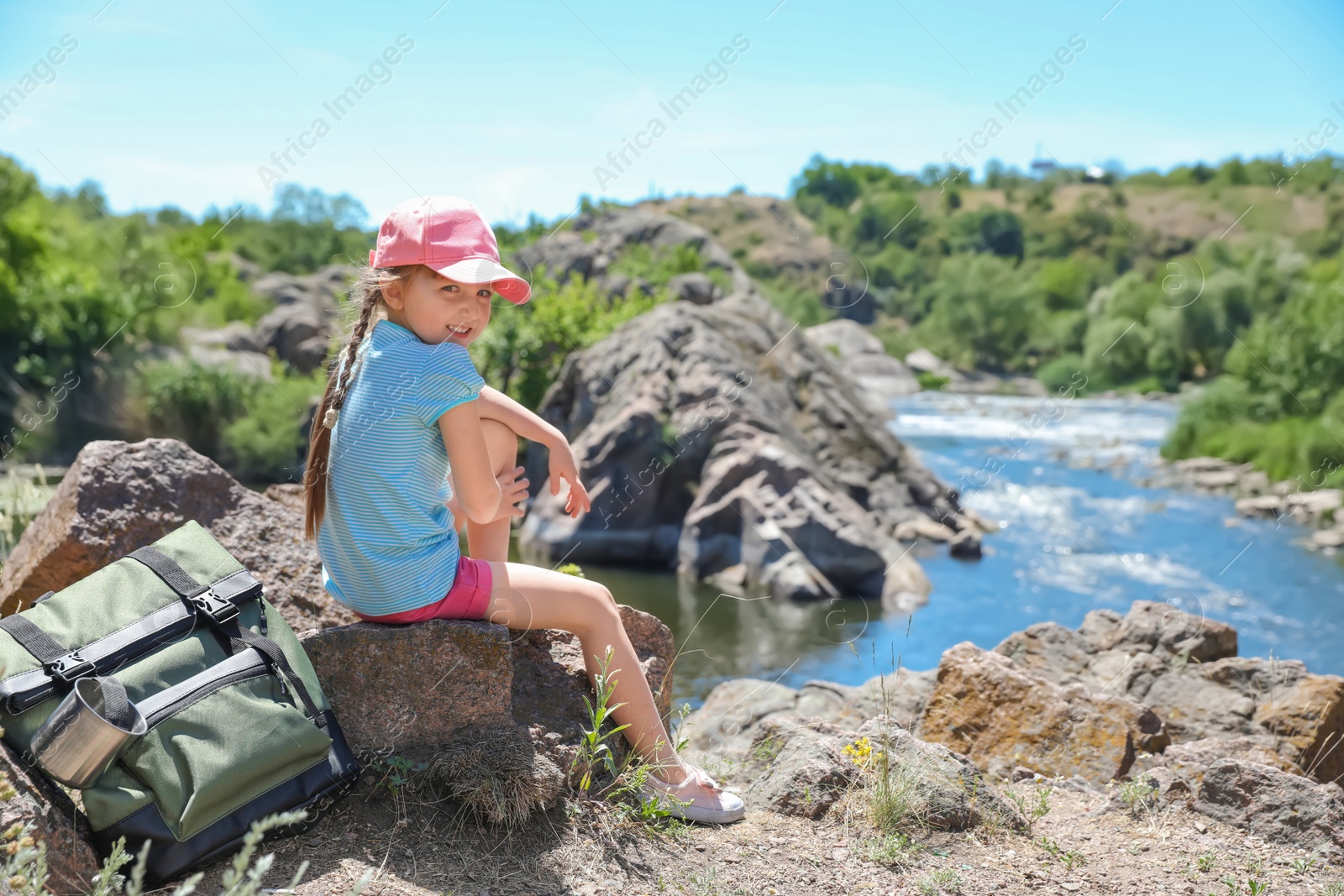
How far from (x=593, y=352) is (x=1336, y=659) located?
12.3 meters

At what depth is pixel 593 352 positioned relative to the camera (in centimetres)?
1930

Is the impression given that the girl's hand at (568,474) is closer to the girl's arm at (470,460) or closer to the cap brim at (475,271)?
the girl's arm at (470,460)

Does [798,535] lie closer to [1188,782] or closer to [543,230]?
[1188,782]

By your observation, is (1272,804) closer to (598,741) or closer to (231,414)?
(598,741)

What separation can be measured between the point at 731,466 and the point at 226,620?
1341cm

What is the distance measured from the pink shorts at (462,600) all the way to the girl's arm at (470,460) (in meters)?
0.24

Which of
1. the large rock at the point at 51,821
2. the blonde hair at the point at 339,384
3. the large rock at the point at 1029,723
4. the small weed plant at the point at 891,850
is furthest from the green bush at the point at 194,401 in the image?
the small weed plant at the point at 891,850

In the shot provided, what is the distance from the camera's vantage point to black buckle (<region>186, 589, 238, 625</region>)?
275 centimetres

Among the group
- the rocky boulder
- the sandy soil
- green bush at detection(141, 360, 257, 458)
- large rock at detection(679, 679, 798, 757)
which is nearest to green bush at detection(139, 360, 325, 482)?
green bush at detection(141, 360, 257, 458)

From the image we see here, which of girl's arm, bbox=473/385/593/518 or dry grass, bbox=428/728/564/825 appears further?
girl's arm, bbox=473/385/593/518

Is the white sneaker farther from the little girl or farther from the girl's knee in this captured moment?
the girl's knee

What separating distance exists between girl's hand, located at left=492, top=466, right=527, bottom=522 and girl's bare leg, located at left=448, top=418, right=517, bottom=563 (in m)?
0.05

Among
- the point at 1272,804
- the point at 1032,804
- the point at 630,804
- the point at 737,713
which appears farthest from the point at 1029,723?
the point at 737,713

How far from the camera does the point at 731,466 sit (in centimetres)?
1602
